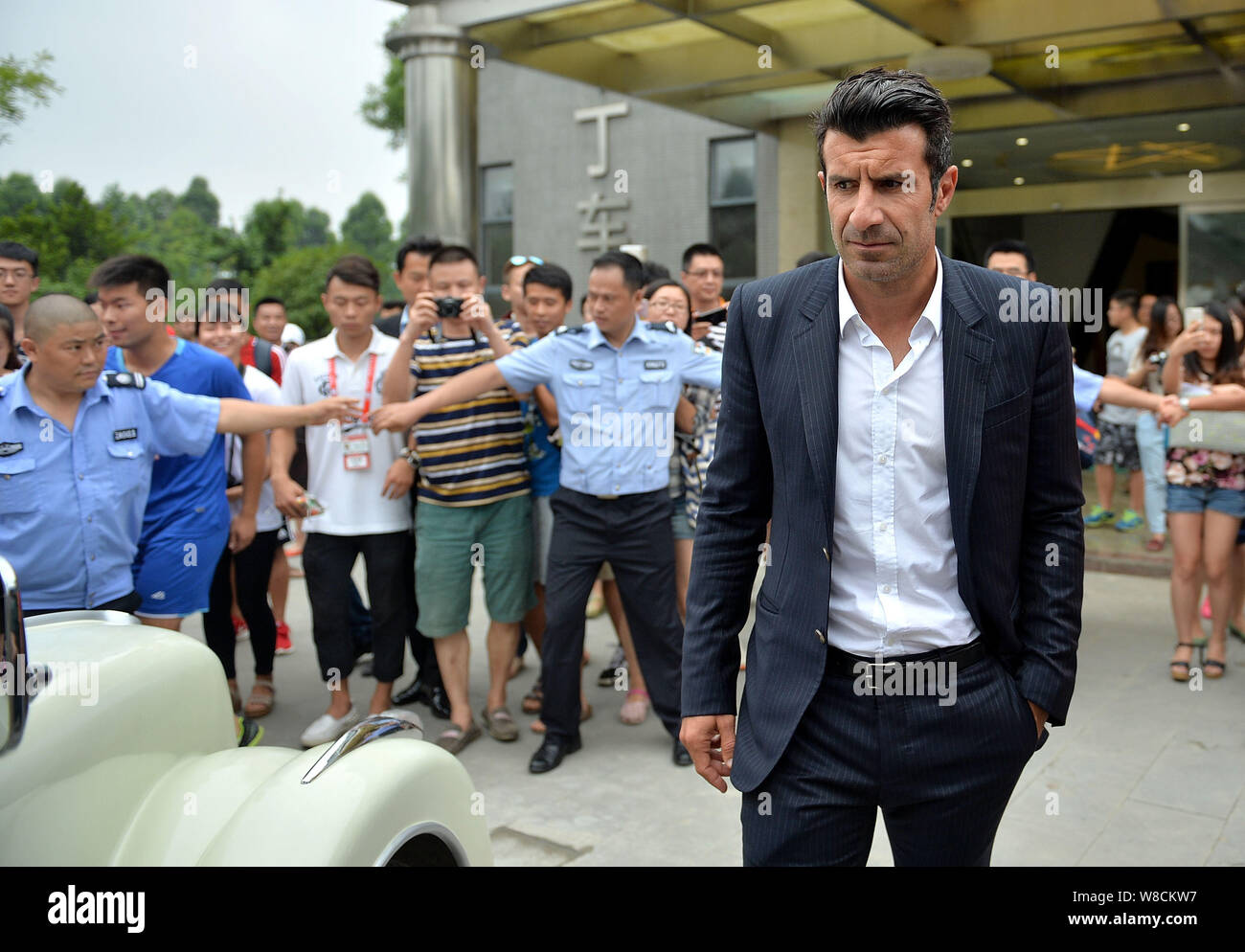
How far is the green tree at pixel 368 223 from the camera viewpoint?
69.9 meters

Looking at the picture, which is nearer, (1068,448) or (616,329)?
(1068,448)

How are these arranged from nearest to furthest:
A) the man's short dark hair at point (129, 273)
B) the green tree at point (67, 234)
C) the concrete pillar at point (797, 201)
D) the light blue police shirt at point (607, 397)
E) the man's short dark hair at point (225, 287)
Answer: the man's short dark hair at point (129, 273) → the light blue police shirt at point (607, 397) → the man's short dark hair at point (225, 287) → the concrete pillar at point (797, 201) → the green tree at point (67, 234)

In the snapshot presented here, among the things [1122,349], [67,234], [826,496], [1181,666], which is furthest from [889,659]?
[67,234]

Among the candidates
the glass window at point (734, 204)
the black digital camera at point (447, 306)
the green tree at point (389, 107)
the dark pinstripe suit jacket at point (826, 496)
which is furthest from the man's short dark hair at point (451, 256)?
the green tree at point (389, 107)

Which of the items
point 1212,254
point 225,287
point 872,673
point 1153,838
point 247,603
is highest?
point 1212,254

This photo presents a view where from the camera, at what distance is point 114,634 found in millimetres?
2332

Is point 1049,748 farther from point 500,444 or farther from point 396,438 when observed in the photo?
point 396,438

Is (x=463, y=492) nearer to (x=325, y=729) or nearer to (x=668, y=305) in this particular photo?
(x=325, y=729)

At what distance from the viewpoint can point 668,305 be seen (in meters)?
5.74

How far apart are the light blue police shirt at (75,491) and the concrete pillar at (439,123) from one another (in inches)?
216

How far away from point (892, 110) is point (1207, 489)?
4582mm

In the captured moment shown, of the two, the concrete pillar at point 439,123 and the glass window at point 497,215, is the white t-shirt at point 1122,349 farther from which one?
the glass window at point 497,215
